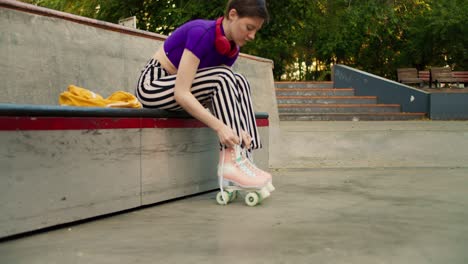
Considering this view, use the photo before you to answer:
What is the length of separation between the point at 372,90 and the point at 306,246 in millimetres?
15365

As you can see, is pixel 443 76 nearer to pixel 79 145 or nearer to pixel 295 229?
pixel 295 229

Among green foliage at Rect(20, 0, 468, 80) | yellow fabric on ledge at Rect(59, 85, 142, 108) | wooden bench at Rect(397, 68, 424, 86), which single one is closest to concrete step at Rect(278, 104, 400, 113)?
green foliage at Rect(20, 0, 468, 80)

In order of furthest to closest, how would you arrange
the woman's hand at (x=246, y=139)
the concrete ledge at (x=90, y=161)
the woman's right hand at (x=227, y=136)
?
the woman's hand at (x=246, y=139) < the woman's right hand at (x=227, y=136) < the concrete ledge at (x=90, y=161)

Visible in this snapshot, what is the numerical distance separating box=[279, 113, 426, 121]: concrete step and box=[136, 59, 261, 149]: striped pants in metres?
11.3

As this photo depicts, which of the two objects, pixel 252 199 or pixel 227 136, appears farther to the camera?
pixel 252 199

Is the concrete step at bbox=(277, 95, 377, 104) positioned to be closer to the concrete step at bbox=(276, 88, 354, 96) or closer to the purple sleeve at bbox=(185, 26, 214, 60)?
the concrete step at bbox=(276, 88, 354, 96)

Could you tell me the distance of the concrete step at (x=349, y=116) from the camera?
14719 millimetres

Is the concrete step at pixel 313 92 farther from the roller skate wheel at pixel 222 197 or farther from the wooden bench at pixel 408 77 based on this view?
the roller skate wheel at pixel 222 197

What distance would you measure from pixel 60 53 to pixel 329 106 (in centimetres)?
1269

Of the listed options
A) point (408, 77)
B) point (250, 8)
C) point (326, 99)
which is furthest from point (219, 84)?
point (408, 77)

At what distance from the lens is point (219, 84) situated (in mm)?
3162

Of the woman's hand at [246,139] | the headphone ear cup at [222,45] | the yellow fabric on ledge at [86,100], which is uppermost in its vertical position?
the headphone ear cup at [222,45]

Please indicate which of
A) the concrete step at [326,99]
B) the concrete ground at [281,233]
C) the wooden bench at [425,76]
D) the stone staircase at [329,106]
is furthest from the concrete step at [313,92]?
the concrete ground at [281,233]

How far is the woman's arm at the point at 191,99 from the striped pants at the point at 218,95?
13 centimetres
